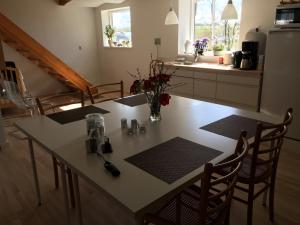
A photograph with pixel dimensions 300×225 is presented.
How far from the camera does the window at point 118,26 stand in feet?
19.7

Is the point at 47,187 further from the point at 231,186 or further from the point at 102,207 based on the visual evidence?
the point at 231,186

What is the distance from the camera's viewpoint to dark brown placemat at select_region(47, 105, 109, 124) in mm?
1931

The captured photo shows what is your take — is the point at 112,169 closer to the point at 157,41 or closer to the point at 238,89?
the point at 238,89

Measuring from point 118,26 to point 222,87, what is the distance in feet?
11.8

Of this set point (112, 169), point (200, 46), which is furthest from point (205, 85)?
point (112, 169)

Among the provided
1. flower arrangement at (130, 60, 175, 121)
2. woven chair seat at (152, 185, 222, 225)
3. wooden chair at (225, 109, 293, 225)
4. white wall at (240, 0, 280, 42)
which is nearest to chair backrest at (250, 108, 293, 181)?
wooden chair at (225, 109, 293, 225)

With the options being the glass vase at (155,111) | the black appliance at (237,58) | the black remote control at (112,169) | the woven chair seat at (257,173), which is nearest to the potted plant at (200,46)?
the black appliance at (237,58)

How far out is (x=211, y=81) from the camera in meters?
3.79

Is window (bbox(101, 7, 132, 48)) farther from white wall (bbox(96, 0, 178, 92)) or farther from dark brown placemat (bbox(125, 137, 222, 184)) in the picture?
dark brown placemat (bbox(125, 137, 222, 184))

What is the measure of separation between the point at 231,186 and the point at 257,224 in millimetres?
987

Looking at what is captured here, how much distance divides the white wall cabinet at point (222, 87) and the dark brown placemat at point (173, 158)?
86.8 inches

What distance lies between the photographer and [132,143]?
152 centimetres

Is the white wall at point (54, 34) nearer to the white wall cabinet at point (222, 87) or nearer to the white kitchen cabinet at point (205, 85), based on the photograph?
the white wall cabinet at point (222, 87)

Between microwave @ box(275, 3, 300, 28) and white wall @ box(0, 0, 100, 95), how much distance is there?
4.65 m
